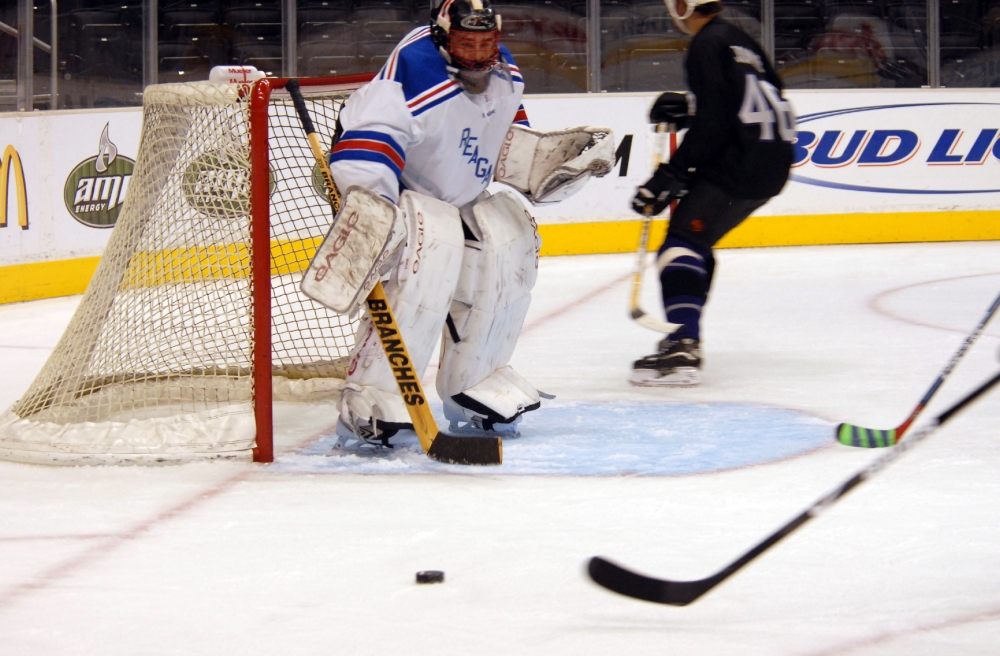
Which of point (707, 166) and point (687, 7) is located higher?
point (687, 7)

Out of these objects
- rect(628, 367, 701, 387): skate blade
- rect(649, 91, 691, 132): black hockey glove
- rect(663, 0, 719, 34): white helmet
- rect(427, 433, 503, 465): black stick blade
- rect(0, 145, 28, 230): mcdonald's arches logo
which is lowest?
rect(427, 433, 503, 465): black stick blade

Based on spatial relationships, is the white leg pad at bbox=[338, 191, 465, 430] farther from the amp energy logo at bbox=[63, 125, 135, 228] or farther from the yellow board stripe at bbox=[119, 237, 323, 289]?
the amp energy logo at bbox=[63, 125, 135, 228]

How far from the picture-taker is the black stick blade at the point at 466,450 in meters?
2.21

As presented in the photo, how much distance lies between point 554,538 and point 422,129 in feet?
2.95

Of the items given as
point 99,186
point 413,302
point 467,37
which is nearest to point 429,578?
point 413,302

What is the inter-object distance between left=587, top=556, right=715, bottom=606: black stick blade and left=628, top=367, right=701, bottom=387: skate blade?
1.78 metres

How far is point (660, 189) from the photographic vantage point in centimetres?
328

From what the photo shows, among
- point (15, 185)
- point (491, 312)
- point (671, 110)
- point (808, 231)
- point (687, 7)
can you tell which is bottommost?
point (491, 312)

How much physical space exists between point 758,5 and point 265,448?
17.6 feet

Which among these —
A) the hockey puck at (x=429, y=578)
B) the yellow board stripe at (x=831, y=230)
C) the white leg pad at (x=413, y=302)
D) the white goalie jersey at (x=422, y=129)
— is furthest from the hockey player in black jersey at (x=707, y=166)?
the yellow board stripe at (x=831, y=230)

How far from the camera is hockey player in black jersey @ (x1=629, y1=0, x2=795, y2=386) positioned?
315 cm

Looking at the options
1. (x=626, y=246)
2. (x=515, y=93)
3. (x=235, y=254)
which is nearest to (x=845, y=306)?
(x=626, y=246)

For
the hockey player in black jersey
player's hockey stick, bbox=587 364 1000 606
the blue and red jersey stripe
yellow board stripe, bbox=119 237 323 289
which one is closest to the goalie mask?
the blue and red jersey stripe

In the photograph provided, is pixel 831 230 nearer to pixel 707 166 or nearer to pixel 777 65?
pixel 777 65
